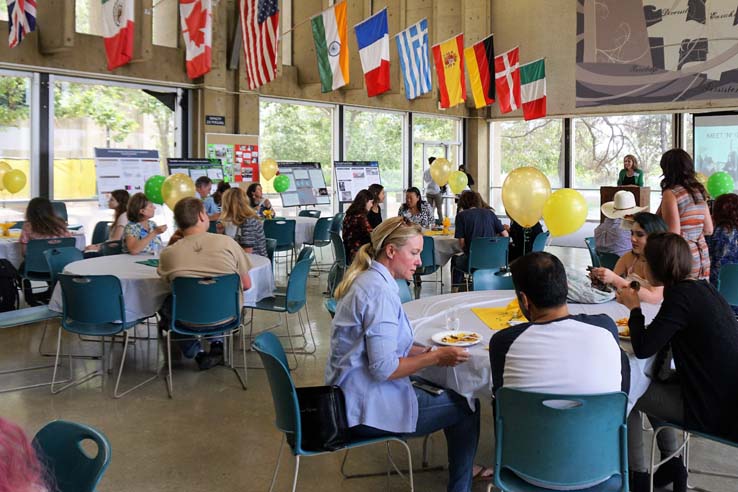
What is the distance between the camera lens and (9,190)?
27.1ft

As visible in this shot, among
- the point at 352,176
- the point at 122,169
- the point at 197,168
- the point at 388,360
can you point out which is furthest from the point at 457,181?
the point at 388,360

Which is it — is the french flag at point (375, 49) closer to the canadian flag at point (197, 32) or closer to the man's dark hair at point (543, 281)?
the canadian flag at point (197, 32)

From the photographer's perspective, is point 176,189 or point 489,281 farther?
point 176,189

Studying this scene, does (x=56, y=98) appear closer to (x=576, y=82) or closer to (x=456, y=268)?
(x=456, y=268)

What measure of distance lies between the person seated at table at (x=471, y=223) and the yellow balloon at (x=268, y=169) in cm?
504

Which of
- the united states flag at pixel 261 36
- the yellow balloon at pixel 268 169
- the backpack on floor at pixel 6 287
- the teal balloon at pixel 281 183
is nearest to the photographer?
the backpack on floor at pixel 6 287

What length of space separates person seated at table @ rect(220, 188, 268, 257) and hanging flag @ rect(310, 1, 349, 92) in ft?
14.1

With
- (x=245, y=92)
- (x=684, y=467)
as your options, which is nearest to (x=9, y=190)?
(x=245, y=92)

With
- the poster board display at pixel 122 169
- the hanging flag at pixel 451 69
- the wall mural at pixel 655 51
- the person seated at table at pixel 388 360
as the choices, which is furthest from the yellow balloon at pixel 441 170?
the person seated at table at pixel 388 360

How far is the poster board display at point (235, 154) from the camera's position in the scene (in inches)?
431

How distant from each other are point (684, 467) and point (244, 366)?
3.11 metres

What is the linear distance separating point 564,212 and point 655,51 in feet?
34.6

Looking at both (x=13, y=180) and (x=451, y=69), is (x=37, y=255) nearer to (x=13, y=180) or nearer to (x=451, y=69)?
(x=13, y=180)

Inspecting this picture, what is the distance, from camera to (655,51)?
13516 millimetres
